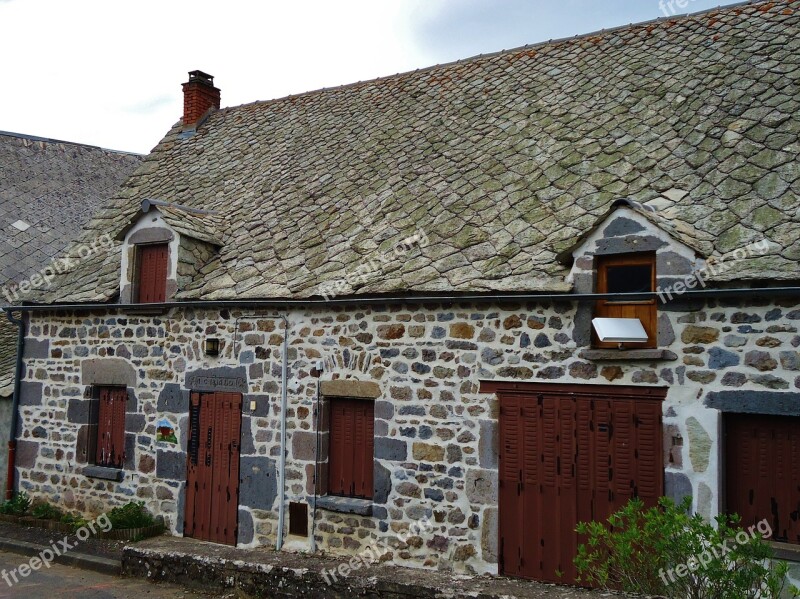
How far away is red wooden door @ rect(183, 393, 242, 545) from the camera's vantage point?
8.75 metres

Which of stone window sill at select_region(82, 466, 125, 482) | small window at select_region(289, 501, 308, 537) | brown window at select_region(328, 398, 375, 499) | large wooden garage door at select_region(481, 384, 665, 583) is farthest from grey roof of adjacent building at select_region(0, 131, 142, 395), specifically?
large wooden garage door at select_region(481, 384, 665, 583)

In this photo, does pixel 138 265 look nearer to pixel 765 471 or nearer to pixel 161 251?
pixel 161 251

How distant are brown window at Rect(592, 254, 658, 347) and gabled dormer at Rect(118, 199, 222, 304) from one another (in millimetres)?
5491

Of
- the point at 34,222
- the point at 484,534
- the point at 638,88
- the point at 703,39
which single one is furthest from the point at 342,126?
the point at 34,222

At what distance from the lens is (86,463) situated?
10023 mm

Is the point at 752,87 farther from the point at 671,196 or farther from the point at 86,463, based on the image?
the point at 86,463

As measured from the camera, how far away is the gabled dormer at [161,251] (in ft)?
31.2

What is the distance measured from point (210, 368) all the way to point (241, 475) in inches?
55.9

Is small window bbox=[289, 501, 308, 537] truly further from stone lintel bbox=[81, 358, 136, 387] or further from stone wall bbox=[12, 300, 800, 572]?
stone lintel bbox=[81, 358, 136, 387]

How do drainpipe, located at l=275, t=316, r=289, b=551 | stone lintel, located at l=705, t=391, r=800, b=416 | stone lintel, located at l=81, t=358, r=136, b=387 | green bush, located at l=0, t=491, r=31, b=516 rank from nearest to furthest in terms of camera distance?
stone lintel, located at l=705, t=391, r=800, b=416
drainpipe, located at l=275, t=316, r=289, b=551
stone lintel, located at l=81, t=358, r=136, b=387
green bush, located at l=0, t=491, r=31, b=516

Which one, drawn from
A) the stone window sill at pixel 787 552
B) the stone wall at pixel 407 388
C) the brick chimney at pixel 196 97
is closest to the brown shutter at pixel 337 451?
the stone wall at pixel 407 388

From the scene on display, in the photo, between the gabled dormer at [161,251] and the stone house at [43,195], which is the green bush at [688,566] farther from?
the stone house at [43,195]

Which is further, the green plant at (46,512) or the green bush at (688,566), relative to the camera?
the green plant at (46,512)

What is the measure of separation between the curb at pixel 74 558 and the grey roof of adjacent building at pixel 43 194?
23.2 ft
